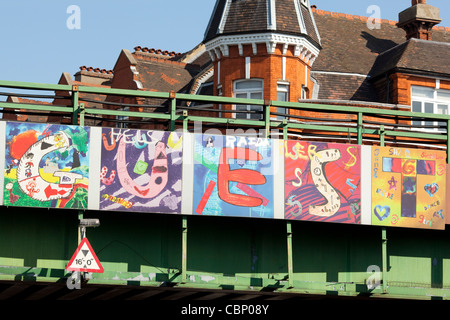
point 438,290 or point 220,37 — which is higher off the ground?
point 220,37

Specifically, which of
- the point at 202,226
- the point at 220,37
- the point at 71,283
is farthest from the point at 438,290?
the point at 220,37

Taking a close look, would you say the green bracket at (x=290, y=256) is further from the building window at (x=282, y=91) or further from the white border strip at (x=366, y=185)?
the building window at (x=282, y=91)

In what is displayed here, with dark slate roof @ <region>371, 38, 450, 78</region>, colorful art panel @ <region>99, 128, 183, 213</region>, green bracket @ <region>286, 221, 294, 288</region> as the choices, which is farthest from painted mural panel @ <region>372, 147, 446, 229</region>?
dark slate roof @ <region>371, 38, 450, 78</region>

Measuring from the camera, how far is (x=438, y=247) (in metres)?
20.1

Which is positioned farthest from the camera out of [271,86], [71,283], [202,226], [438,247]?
[271,86]

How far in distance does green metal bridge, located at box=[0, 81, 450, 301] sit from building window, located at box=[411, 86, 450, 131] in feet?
43.9

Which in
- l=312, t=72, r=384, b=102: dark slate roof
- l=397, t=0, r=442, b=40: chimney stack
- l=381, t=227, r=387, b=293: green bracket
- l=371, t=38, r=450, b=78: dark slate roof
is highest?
l=397, t=0, r=442, b=40: chimney stack

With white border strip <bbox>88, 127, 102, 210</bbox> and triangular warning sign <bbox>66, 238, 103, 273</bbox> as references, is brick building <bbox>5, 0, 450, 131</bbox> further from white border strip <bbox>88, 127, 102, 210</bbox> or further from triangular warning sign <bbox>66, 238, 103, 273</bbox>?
triangular warning sign <bbox>66, 238, 103, 273</bbox>

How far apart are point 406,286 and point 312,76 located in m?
17.2

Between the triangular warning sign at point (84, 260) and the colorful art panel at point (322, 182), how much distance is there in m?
4.94

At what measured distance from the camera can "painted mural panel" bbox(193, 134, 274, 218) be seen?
18.1 m

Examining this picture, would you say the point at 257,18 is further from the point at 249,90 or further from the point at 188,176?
the point at 188,176
